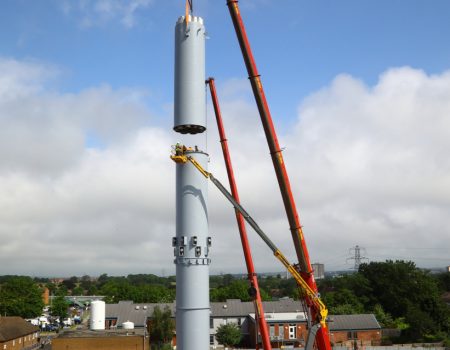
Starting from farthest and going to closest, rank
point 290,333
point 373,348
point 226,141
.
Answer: point 290,333 < point 373,348 < point 226,141

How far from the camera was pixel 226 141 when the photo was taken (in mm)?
31438

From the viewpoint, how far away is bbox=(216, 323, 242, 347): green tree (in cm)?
6975

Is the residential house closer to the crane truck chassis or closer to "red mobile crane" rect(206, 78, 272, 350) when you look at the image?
"red mobile crane" rect(206, 78, 272, 350)

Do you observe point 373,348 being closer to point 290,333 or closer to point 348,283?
point 290,333

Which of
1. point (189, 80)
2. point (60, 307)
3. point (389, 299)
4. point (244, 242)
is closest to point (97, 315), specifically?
point (244, 242)

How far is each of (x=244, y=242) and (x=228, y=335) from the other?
43617 mm

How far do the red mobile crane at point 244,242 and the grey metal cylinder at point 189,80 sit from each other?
7.47 meters

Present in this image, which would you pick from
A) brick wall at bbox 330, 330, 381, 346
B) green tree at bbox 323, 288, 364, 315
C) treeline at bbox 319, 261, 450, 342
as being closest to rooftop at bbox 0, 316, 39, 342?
brick wall at bbox 330, 330, 381, 346

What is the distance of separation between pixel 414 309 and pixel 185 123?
65488 mm

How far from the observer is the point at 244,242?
30375mm

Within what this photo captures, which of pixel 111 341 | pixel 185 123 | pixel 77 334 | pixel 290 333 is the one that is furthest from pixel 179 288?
pixel 290 333

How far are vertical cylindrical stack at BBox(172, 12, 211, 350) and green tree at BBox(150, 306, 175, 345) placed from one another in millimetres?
46941

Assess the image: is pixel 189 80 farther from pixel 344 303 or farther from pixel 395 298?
pixel 344 303

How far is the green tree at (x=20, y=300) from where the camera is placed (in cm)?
10062
